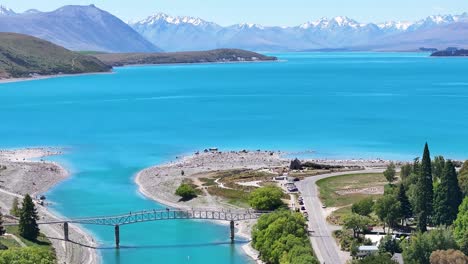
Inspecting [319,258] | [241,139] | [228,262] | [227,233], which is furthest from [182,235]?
[241,139]

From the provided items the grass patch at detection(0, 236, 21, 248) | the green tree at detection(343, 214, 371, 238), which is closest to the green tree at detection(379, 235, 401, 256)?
the green tree at detection(343, 214, 371, 238)

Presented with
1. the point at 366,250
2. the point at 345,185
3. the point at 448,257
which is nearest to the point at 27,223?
the point at 366,250

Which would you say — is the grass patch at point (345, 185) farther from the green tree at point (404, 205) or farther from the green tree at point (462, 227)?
the green tree at point (462, 227)

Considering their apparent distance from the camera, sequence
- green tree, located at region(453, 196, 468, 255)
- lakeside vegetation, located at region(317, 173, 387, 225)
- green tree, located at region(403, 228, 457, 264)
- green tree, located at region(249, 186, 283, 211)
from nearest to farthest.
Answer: green tree, located at region(403, 228, 457, 264) → green tree, located at region(453, 196, 468, 255) → lakeside vegetation, located at region(317, 173, 387, 225) → green tree, located at region(249, 186, 283, 211)

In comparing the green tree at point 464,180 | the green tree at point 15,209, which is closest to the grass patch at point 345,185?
the green tree at point 464,180

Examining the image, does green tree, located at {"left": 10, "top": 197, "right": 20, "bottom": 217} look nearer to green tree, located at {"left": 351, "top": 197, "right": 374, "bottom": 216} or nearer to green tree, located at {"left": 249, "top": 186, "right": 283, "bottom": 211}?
green tree, located at {"left": 249, "top": 186, "right": 283, "bottom": 211}
